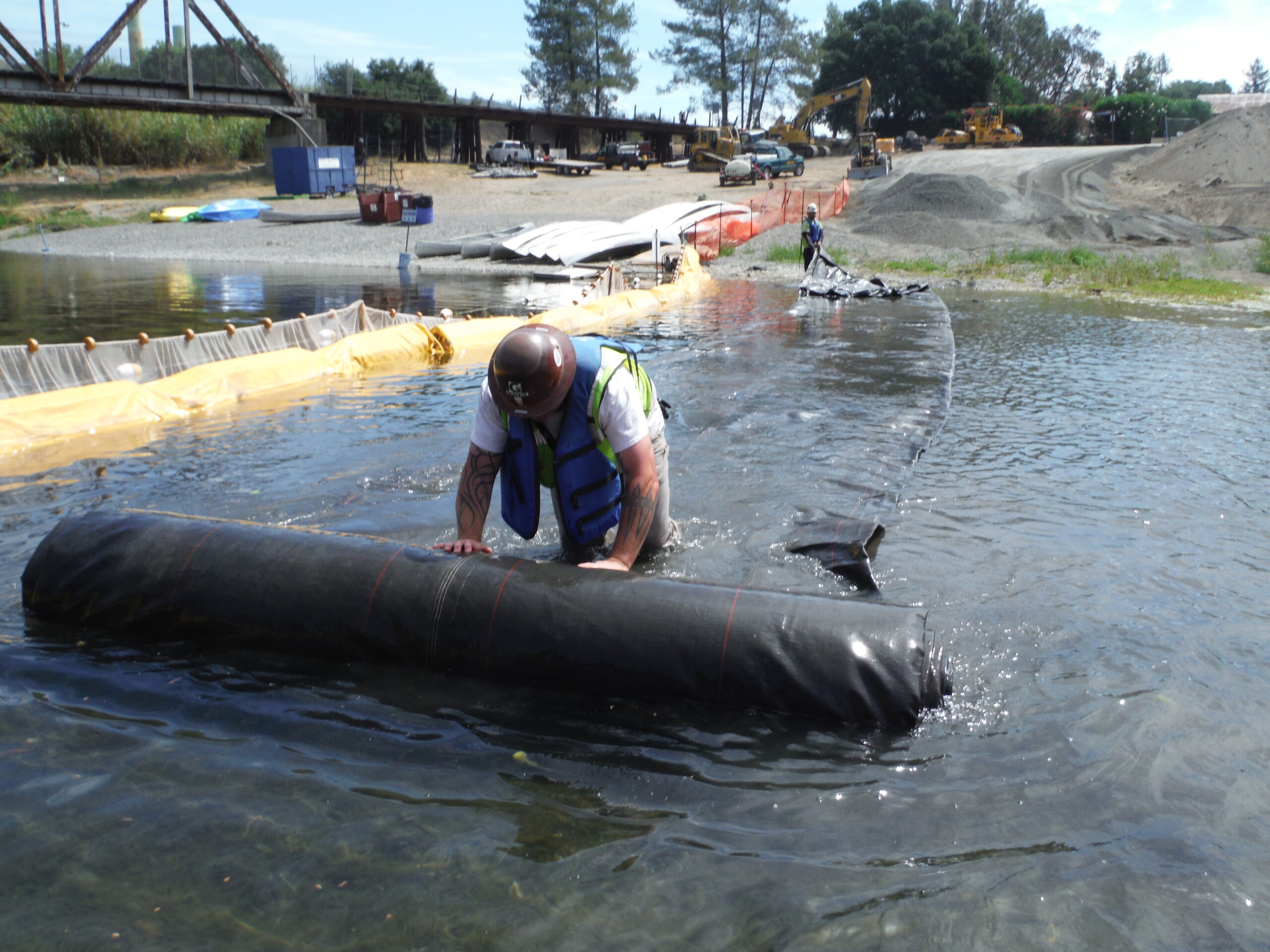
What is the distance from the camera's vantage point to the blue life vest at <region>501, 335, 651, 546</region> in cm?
396

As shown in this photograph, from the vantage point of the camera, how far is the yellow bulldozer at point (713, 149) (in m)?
48.3

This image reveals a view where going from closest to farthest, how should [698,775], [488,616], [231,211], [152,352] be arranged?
[698,775] < [488,616] < [152,352] < [231,211]

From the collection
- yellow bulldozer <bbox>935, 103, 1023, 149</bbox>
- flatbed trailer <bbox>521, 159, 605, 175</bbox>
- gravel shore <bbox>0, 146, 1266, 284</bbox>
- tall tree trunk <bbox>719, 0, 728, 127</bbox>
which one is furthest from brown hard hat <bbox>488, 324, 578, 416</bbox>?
tall tree trunk <bbox>719, 0, 728, 127</bbox>

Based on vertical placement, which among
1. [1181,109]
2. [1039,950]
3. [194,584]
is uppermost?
[1181,109]

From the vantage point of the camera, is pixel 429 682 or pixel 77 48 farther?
pixel 77 48

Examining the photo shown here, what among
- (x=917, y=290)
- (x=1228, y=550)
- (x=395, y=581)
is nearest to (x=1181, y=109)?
(x=917, y=290)

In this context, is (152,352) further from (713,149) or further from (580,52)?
(580,52)

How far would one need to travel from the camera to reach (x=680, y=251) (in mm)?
27016

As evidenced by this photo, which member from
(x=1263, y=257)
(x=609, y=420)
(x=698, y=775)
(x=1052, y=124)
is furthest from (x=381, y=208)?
(x=1052, y=124)

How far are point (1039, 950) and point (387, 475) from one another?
18.1ft

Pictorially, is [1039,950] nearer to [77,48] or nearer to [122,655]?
[122,655]

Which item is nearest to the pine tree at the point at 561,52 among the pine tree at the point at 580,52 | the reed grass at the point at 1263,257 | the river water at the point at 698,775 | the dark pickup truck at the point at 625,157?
the pine tree at the point at 580,52

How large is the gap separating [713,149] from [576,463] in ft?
159

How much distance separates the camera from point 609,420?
3.93m
